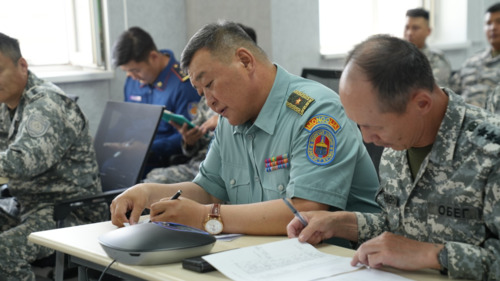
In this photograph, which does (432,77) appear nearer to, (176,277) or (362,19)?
(176,277)

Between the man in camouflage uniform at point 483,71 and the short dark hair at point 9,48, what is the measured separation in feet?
11.7

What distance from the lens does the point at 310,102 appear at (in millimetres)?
1982

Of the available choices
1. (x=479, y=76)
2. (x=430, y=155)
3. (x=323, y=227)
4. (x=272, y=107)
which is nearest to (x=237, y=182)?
(x=272, y=107)

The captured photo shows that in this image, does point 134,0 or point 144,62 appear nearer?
point 144,62

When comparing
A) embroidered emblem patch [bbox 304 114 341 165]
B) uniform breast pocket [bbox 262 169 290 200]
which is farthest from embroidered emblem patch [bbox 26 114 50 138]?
embroidered emblem patch [bbox 304 114 341 165]

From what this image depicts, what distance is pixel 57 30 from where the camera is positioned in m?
4.74

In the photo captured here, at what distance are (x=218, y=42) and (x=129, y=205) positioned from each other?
1.78 ft

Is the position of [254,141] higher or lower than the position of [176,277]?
higher

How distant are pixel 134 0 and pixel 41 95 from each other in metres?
2.17

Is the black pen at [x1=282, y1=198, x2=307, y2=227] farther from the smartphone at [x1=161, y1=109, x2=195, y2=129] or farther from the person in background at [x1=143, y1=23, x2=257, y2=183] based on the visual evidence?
the person in background at [x1=143, y1=23, x2=257, y2=183]

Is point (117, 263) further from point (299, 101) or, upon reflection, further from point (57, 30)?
point (57, 30)

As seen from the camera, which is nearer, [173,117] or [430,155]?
[430,155]

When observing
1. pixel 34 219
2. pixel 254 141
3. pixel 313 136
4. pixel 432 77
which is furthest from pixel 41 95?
pixel 432 77

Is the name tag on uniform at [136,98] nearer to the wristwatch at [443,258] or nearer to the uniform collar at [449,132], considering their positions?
the uniform collar at [449,132]
